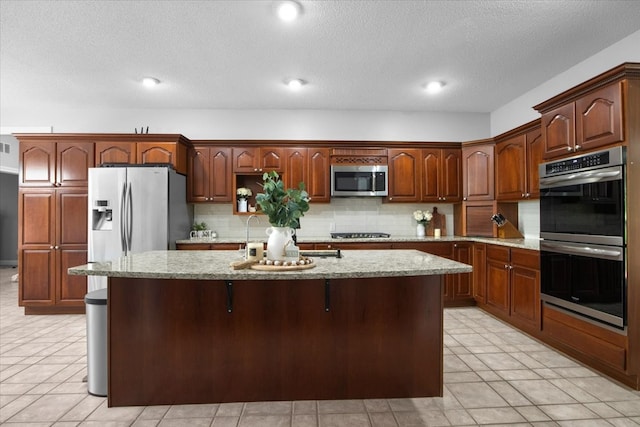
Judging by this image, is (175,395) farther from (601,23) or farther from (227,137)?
(601,23)

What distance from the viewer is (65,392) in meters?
2.38

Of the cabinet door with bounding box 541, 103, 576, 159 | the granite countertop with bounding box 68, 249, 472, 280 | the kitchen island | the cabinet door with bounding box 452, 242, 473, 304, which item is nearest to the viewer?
the granite countertop with bounding box 68, 249, 472, 280

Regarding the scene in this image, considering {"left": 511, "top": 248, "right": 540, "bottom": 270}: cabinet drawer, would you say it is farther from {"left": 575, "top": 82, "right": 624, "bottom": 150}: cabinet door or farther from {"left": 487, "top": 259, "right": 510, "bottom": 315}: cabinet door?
{"left": 575, "top": 82, "right": 624, "bottom": 150}: cabinet door

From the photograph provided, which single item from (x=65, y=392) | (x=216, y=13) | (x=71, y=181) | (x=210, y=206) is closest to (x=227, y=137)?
(x=210, y=206)

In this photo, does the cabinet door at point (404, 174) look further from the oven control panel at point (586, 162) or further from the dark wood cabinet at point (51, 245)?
the dark wood cabinet at point (51, 245)

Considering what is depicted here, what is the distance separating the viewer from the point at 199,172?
186 inches

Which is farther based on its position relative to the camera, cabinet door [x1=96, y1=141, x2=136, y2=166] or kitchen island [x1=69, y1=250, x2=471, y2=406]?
cabinet door [x1=96, y1=141, x2=136, y2=166]

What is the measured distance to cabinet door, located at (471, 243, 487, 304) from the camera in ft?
14.0

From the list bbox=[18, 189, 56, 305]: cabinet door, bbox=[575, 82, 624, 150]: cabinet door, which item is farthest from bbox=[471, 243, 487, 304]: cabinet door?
bbox=[18, 189, 56, 305]: cabinet door

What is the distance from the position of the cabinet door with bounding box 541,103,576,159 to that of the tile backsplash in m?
2.15

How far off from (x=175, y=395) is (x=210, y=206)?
3.14 metres

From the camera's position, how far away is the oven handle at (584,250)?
2.40 metres

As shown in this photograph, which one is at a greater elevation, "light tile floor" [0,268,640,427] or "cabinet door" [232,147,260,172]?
"cabinet door" [232,147,260,172]

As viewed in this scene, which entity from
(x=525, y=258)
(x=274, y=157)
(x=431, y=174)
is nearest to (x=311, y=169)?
(x=274, y=157)
